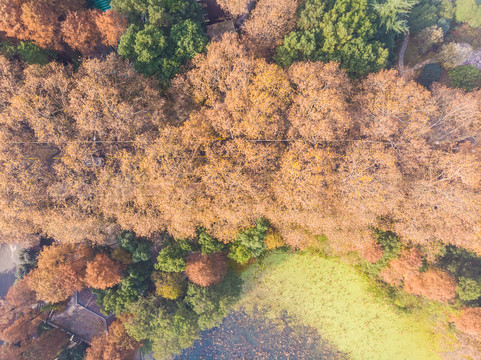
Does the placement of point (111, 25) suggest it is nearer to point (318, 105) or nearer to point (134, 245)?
point (318, 105)

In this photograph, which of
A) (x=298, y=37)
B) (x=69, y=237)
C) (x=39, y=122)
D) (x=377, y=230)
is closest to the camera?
(x=39, y=122)

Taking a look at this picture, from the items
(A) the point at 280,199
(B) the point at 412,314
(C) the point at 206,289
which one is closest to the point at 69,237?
(C) the point at 206,289

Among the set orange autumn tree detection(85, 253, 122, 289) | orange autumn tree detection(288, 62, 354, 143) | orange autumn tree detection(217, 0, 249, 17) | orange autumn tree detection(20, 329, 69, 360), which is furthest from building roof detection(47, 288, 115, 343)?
orange autumn tree detection(217, 0, 249, 17)

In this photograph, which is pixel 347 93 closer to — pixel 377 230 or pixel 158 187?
pixel 377 230

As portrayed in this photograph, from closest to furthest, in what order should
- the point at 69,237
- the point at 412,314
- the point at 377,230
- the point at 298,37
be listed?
1. the point at 69,237
2. the point at 298,37
3. the point at 377,230
4. the point at 412,314

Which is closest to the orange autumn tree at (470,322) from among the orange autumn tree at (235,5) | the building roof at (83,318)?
the building roof at (83,318)

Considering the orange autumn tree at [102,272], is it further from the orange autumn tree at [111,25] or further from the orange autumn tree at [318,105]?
the orange autumn tree at [318,105]

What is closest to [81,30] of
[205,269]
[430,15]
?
[205,269]

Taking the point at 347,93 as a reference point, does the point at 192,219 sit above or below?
below
